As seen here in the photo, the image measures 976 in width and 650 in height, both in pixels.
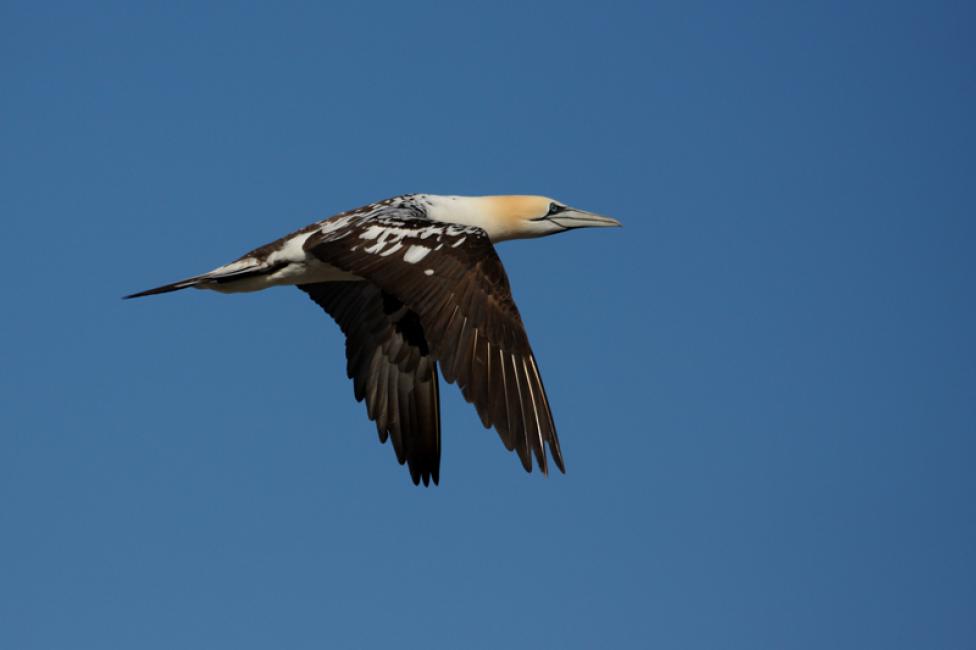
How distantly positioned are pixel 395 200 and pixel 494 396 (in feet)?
14.3

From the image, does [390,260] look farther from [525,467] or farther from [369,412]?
[369,412]

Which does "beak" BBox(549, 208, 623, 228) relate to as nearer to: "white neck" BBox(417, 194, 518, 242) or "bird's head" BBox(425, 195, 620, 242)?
"bird's head" BBox(425, 195, 620, 242)

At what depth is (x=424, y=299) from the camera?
12383 mm

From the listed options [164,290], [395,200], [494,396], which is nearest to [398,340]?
[395,200]

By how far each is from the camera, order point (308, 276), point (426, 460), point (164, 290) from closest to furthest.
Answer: point (164, 290)
point (308, 276)
point (426, 460)

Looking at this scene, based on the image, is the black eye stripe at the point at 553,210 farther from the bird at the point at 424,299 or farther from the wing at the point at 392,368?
the wing at the point at 392,368

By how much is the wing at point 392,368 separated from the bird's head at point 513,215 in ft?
4.16

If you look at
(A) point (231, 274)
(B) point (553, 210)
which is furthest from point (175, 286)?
(B) point (553, 210)

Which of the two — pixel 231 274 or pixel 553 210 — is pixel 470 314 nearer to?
pixel 231 274

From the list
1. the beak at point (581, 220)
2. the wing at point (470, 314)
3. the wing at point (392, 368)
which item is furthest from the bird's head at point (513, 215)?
the wing at point (470, 314)

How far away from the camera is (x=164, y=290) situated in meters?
14.0

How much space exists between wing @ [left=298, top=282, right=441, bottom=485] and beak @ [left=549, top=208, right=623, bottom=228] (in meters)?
2.22

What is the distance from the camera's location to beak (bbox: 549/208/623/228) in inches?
661

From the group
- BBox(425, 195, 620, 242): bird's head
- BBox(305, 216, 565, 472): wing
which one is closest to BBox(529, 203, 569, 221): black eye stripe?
BBox(425, 195, 620, 242): bird's head
